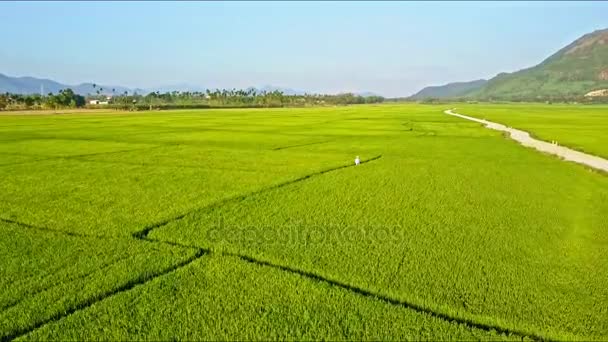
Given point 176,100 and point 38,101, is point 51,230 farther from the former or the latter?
point 176,100

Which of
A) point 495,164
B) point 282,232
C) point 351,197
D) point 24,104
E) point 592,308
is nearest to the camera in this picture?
point 592,308

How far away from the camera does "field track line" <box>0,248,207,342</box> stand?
18.0 ft

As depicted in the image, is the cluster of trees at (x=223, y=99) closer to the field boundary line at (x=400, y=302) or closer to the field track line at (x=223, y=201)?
the field track line at (x=223, y=201)

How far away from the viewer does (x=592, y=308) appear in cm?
625

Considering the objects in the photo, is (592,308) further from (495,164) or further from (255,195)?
(495,164)

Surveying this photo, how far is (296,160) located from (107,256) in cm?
1450

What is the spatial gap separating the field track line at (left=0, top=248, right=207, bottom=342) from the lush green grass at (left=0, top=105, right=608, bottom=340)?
0.02 meters

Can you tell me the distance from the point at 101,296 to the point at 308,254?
10.9 feet

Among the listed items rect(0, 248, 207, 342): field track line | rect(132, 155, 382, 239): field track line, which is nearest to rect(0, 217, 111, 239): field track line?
rect(132, 155, 382, 239): field track line

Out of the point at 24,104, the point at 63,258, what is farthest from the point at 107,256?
the point at 24,104

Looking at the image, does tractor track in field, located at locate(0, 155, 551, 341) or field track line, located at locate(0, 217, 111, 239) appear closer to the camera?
tractor track in field, located at locate(0, 155, 551, 341)

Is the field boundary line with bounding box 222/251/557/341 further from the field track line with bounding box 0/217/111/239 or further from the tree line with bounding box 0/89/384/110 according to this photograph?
the tree line with bounding box 0/89/384/110

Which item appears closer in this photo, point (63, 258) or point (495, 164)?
point (63, 258)

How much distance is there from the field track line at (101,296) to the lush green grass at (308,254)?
0.08 ft
